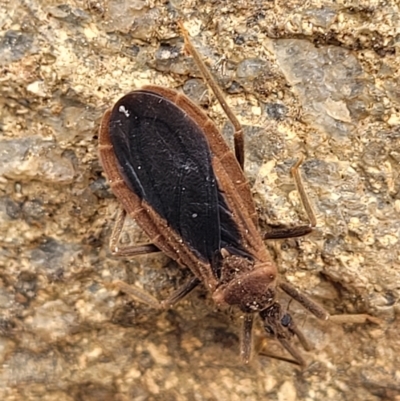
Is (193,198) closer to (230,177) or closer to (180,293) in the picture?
(230,177)

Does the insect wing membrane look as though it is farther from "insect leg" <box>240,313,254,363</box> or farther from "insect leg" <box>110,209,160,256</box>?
"insect leg" <box>240,313,254,363</box>

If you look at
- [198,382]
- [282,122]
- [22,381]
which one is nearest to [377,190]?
[282,122]

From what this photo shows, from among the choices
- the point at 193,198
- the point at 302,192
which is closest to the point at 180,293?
the point at 193,198

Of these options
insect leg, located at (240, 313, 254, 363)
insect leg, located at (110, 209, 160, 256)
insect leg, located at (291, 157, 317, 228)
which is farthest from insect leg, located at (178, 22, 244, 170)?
insect leg, located at (240, 313, 254, 363)

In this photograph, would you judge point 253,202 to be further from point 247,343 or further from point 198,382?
point 198,382

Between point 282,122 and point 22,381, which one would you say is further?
point 22,381

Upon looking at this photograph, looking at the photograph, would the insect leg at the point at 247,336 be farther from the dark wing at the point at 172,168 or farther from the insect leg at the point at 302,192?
the insect leg at the point at 302,192
